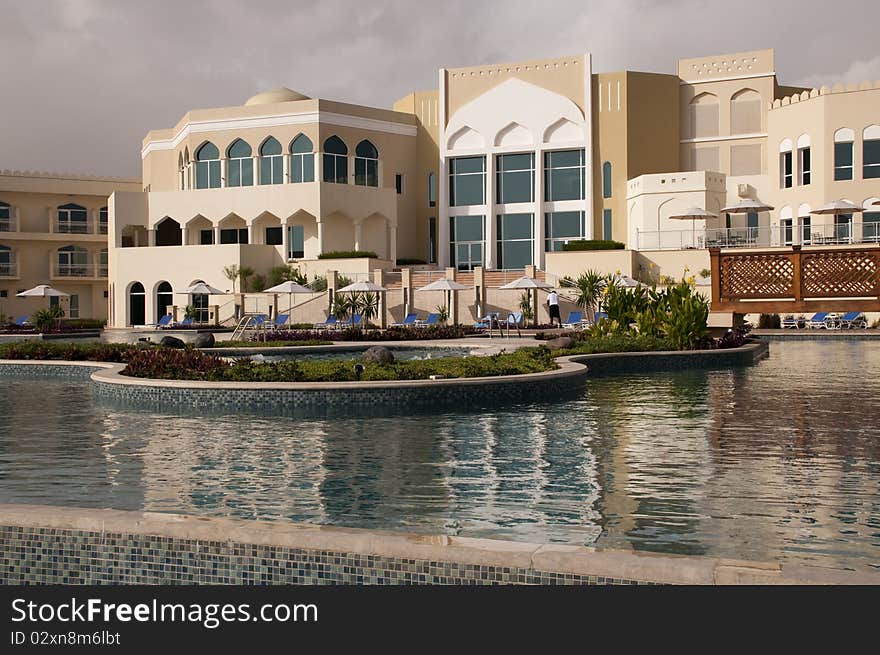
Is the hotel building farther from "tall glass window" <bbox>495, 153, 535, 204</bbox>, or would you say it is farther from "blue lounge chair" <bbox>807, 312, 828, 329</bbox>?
"blue lounge chair" <bbox>807, 312, 828, 329</bbox>

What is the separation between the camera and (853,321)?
31328 millimetres

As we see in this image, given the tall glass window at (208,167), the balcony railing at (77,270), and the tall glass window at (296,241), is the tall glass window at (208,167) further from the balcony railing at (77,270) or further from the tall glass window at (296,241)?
the balcony railing at (77,270)

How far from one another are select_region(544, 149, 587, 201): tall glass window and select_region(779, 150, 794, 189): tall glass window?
850 centimetres

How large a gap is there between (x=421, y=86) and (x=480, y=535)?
45107 millimetres

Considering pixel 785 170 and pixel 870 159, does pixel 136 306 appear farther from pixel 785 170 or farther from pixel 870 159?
pixel 870 159

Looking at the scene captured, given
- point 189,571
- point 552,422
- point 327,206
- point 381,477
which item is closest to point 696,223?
point 327,206

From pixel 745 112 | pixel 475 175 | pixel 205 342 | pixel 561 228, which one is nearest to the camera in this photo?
pixel 205 342

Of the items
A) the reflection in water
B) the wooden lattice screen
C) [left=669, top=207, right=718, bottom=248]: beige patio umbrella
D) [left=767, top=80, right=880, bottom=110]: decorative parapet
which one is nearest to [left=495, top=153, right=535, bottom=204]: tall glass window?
[left=669, top=207, right=718, bottom=248]: beige patio umbrella

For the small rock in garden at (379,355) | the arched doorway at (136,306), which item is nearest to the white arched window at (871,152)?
the small rock in garden at (379,355)

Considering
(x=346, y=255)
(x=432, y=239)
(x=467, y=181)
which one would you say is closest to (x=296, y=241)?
(x=346, y=255)

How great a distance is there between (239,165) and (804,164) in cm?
Answer: 2490

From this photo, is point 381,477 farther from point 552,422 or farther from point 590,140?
point 590,140

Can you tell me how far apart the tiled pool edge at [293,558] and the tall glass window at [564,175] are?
40717mm

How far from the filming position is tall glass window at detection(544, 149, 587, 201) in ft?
146
